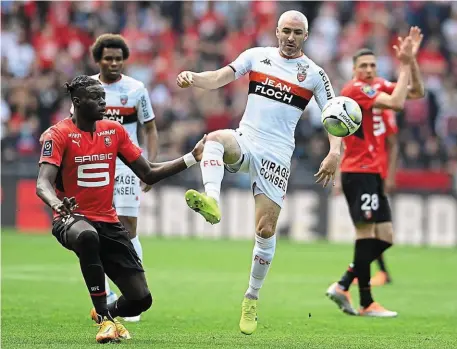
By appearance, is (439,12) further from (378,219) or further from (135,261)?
(135,261)

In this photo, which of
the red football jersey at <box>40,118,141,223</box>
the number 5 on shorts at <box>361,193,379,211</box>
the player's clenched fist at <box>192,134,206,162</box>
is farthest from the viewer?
the number 5 on shorts at <box>361,193,379,211</box>

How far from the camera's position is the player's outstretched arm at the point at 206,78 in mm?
9117

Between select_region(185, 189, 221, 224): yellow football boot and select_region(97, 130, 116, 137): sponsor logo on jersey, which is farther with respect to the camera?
select_region(97, 130, 116, 137): sponsor logo on jersey

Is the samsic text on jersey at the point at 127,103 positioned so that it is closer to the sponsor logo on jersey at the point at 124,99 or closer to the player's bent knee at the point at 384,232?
the sponsor logo on jersey at the point at 124,99

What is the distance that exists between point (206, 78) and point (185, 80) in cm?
37

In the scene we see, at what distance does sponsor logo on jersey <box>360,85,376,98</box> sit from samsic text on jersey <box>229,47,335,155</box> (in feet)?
6.72

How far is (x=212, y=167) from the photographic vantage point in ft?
29.8

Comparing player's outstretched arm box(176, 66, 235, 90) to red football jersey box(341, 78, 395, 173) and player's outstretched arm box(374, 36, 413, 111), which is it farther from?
red football jersey box(341, 78, 395, 173)

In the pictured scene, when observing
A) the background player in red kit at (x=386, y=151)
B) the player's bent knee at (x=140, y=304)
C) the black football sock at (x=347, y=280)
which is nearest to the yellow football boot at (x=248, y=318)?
the player's bent knee at (x=140, y=304)

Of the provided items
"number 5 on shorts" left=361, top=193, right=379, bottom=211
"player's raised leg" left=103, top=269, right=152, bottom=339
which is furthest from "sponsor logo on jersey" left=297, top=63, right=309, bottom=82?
"number 5 on shorts" left=361, top=193, right=379, bottom=211

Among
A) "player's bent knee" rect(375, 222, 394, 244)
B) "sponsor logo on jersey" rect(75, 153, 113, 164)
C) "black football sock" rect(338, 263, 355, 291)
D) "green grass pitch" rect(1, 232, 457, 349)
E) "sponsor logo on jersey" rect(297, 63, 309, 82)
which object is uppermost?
"sponsor logo on jersey" rect(297, 63, 309, 82)

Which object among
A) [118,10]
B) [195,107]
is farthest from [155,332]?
[118,10]

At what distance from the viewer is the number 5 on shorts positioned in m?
12.2

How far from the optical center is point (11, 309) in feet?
37.1
